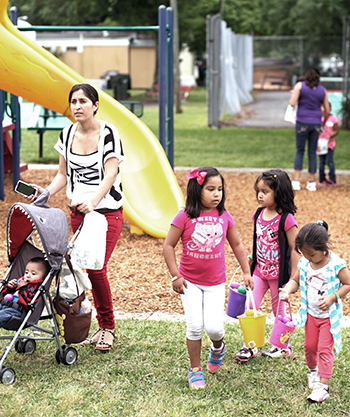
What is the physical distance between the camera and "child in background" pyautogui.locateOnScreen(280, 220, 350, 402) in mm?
3412

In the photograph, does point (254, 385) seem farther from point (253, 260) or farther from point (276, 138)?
point (276, 138)

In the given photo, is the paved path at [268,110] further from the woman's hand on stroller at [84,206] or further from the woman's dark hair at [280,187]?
the woman's hand on stroller at [84,206]

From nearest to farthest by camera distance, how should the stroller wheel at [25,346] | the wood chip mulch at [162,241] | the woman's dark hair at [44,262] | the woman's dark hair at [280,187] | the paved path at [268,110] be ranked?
the woman's dark hair at [280,187], the woman's dark hair at [44,262], the stroller wheel at [25,346], the wood chip mulch at [162,241], the paved path at [268,110]

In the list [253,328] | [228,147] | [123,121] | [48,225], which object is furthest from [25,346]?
[228,147]

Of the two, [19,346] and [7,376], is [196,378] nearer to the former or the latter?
[7,376]

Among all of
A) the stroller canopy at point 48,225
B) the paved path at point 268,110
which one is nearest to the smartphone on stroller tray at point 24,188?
the stroller canopy at point 48,225

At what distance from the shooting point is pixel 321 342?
353 centimetres

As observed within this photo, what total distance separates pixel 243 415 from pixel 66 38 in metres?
41.4

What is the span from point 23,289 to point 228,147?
11236 mm

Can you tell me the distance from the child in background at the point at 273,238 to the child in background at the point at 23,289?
142cm

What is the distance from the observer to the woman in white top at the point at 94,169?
4004 millimetres

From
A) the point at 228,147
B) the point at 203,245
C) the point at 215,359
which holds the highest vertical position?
the point at 203,245

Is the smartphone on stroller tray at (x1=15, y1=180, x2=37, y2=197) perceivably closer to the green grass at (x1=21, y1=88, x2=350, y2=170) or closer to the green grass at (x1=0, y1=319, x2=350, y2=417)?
the green grass at (x1=0, y1=319, x2=350, y2=417)

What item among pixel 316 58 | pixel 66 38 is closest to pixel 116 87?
pixel 316 58
